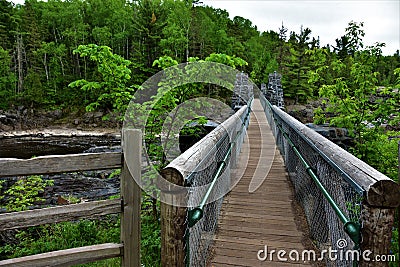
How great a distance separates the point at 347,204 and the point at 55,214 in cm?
189

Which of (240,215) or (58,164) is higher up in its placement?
(58,164)

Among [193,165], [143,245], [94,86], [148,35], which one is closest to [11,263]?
[193,165]

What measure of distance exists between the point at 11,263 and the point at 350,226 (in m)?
1.88

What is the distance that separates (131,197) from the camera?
8.06 feet

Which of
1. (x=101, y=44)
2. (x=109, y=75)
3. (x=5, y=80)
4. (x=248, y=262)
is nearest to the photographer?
(x=248, y=262)

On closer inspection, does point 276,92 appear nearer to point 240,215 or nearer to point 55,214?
point 240,215

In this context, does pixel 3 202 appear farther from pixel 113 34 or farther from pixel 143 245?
pixel 113 34

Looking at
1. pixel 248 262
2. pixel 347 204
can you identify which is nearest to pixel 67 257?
pixel 248 262

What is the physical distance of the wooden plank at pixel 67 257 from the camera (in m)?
2.04

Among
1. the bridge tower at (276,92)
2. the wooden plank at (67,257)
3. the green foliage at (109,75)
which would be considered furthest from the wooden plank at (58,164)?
the bridge tower at (276,92)

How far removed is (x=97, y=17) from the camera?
53438 millimetres

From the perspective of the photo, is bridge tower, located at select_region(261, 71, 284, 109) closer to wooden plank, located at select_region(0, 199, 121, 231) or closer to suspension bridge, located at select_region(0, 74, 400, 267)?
suspension bridge, located at select_region(0, 74, 400, 267)

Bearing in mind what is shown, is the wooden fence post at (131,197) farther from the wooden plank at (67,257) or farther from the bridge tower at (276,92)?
the bridge tower at (276,92)

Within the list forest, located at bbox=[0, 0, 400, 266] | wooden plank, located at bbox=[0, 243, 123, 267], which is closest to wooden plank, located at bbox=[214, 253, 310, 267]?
wooden plank, located at bbox=[0, 243, 123, 267]
